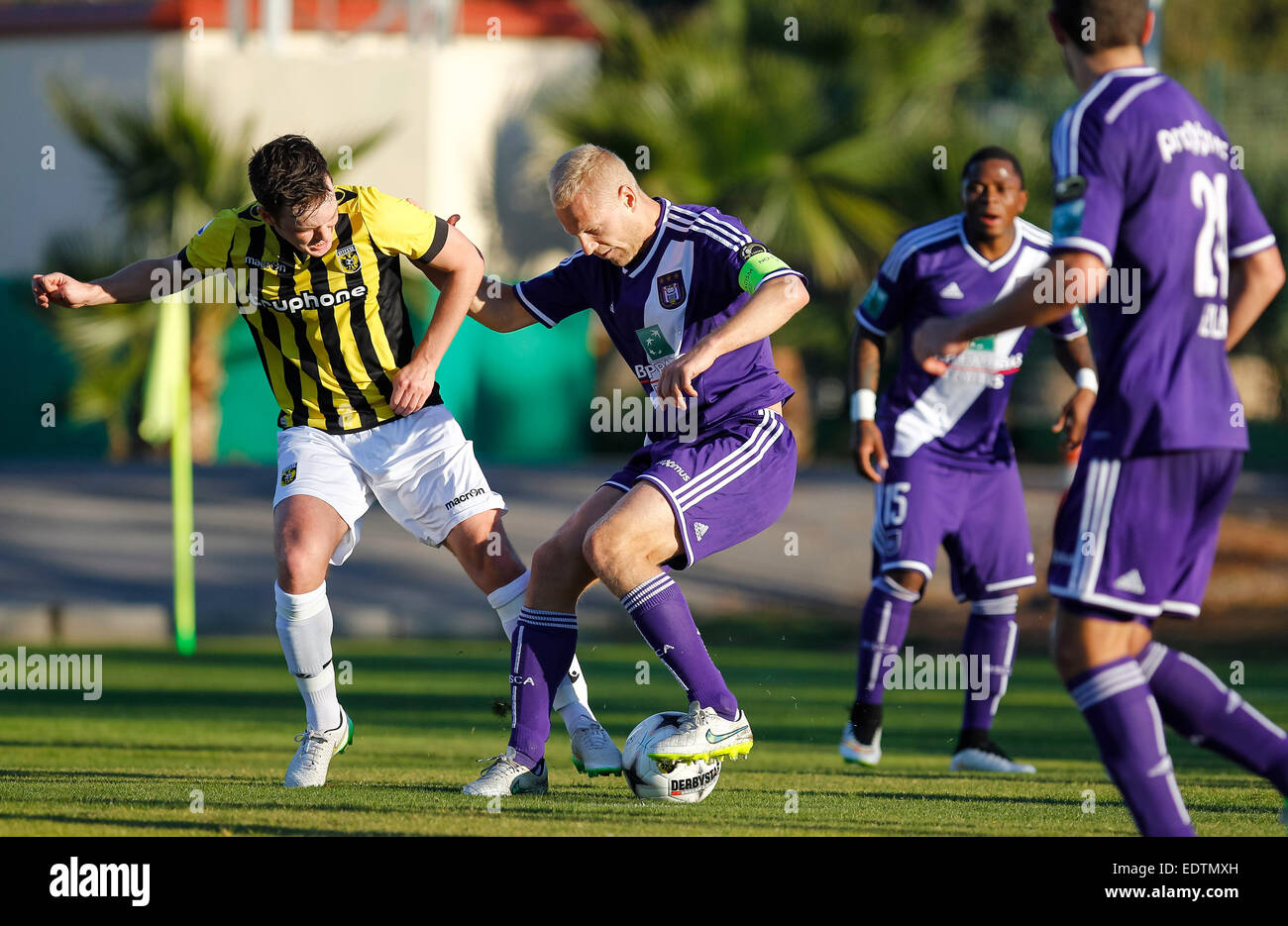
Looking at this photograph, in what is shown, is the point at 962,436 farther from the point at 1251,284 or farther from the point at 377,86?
the point at 377,86

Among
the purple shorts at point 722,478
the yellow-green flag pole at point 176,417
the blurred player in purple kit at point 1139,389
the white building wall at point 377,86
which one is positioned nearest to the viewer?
the blurred player in purple kit at point 1139,389

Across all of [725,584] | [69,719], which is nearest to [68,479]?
[725,584]

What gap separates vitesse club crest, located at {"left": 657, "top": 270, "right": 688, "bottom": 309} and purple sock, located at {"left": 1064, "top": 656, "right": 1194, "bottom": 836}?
2.13 metres

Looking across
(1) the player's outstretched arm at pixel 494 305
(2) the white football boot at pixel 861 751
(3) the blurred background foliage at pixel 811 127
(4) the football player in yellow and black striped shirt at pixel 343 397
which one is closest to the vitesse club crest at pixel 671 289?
(1) the player's outstretched arm at pixel 494 305

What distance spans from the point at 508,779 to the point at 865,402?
245 centimetres

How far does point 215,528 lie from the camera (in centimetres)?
1717

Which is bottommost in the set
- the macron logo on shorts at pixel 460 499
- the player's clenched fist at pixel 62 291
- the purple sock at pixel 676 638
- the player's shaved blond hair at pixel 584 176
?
the purple sock at pixel 676 638

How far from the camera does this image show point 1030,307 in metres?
4.00

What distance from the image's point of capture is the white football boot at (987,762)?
682 centimetres

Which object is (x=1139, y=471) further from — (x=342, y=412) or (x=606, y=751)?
(x=342, y=412)

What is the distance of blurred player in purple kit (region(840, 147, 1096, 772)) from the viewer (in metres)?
7.02

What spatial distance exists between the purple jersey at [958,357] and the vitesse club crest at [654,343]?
1659mm

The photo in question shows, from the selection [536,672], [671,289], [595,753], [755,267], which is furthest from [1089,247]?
[595,753]

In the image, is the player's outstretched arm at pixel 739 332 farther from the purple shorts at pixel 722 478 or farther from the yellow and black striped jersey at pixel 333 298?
the yellow and black striped jersey at pixel 333 298
